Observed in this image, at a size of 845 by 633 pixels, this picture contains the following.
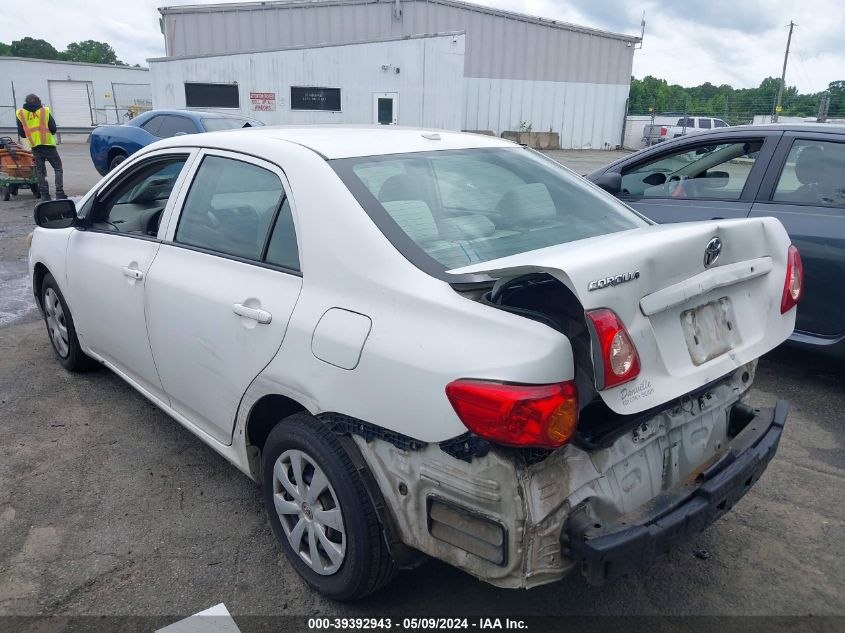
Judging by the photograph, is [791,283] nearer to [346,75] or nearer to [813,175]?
[813,175]

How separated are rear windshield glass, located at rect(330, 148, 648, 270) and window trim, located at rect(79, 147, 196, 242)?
102cm

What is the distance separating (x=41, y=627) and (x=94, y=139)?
12.1 metres

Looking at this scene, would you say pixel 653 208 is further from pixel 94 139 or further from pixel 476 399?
pixel 94 139

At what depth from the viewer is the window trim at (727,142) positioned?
451cm

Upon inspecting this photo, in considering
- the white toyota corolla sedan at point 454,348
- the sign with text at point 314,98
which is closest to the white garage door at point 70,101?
the sign with text at point 314,98

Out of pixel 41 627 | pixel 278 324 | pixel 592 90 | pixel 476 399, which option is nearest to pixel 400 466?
pixel 476 399

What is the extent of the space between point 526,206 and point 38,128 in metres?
12.3

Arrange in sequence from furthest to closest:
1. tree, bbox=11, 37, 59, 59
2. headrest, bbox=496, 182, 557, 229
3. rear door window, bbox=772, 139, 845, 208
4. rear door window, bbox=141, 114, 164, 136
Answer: tree, bbox=11, 37, 59, 59, rear door window, bbox=141, 114, 164, 136, rear door window, bbox=772, 139, 845, 208, headrest, bbox=496, 182, 557, 229

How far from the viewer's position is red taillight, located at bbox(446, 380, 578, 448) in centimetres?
183

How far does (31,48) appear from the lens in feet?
259

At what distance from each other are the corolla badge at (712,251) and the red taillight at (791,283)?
473 millimetres

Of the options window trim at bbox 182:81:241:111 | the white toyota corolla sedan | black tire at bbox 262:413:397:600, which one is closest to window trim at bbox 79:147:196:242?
the white toyota corolla sedan

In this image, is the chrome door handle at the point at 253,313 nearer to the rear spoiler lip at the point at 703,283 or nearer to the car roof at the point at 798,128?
the rear spoiler lip at the point at 703,283

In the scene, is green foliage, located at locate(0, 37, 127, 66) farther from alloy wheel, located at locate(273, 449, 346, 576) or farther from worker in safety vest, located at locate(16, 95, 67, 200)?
alloy wheel, located at locate(273, 449, 346, 576)
